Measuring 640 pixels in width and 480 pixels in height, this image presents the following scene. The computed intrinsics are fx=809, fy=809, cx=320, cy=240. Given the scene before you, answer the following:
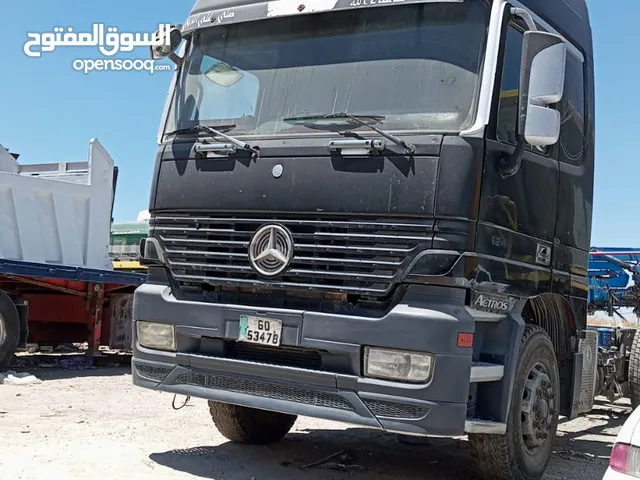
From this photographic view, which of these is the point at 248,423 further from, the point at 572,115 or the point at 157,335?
the point at 572,115

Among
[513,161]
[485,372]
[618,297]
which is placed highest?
[513,161]

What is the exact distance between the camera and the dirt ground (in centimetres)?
526

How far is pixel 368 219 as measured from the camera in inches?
179

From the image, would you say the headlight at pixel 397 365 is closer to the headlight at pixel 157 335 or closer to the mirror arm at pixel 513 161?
the mirror arm at pixel 513 161

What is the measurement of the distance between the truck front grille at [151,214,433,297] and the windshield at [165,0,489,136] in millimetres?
600

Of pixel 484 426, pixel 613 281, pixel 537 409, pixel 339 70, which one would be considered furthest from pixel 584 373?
pixel 613 281

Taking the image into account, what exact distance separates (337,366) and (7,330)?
6175mm

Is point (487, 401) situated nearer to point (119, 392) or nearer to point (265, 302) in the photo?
point (265, 302)

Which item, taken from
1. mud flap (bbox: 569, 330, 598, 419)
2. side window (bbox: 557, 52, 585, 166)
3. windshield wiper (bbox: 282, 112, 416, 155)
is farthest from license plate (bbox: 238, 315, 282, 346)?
mud flap (bbox: 569, 330, 598, 419)

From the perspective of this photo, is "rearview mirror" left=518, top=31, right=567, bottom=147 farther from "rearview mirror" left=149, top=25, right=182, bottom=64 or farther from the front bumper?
"rearview mirror" left=149, top=25, right=182, bottom=64

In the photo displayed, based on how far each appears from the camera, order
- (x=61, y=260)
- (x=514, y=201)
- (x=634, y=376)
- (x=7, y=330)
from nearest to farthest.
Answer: (x=514, y=201)
(x=634, y=376)
(x=7, y=330)
(x=61, y=260)

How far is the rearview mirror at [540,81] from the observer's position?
4625mm

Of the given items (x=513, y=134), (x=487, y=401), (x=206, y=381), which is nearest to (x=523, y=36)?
(x=513, y=134)

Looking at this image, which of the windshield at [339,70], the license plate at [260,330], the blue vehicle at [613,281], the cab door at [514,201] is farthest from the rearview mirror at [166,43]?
the blue vehicle at [613,281]
